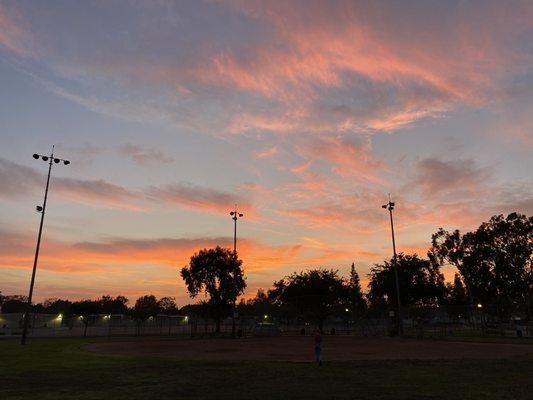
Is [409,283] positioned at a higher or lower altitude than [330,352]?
higher

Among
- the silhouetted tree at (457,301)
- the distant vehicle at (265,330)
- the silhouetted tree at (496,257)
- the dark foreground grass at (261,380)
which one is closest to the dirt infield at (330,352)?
the dark foreground grass at (261,380)

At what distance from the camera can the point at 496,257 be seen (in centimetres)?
7681

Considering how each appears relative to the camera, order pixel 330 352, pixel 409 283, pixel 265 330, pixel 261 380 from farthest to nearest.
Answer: pixel 409 283 < pixel 265 330 < pixel 330 352 < pixel 261 380

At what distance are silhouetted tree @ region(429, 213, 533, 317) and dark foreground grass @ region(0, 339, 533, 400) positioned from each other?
56946mm

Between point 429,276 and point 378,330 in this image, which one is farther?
point 429,276

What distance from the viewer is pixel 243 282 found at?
80750 mm

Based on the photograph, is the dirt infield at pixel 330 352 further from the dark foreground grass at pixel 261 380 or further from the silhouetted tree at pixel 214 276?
the silhouetted tree at pixel 214 276

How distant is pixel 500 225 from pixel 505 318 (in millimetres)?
29315

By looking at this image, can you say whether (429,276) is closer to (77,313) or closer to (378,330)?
(378,330)

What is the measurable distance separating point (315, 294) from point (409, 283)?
741 inches

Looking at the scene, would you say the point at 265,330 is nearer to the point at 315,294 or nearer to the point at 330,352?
the point at 315,294

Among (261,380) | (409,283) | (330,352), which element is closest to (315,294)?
(409,283)

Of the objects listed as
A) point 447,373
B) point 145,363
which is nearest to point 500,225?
point 447,373

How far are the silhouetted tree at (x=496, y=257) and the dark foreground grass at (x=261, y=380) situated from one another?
56946mm
